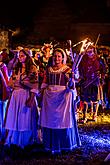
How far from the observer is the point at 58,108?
8492mm

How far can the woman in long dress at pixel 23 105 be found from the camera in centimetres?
875

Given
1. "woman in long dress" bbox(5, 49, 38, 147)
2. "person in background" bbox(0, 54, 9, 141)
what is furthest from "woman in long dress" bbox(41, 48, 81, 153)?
"person in background" bbox(0, 54, 9, 141)

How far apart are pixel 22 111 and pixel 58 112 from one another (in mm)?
780

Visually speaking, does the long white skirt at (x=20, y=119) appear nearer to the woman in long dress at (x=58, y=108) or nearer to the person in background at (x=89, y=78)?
the woman in long dress at (x=58, y=108)

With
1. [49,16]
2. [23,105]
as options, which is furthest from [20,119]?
[49,16]

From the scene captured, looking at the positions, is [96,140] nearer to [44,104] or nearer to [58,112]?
[58,112]

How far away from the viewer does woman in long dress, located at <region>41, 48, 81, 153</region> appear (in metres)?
8.48

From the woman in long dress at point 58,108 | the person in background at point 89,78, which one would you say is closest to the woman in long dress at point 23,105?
the woman in long dress at point 58,108

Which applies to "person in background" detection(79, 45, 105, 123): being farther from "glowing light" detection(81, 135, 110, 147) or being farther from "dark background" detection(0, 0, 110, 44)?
"dark background" detection(0, 0, 110, 44)

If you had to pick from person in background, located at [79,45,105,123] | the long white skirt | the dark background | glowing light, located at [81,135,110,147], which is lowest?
glowing light, located at [81,135,110,147]

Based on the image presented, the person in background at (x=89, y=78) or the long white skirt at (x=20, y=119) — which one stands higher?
the person in background at (x=89, y=78)

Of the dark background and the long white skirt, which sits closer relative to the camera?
the long white skirt

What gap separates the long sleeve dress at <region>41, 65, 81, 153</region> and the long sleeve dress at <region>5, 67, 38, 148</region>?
30 cm

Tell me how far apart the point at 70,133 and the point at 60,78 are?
111 cm
